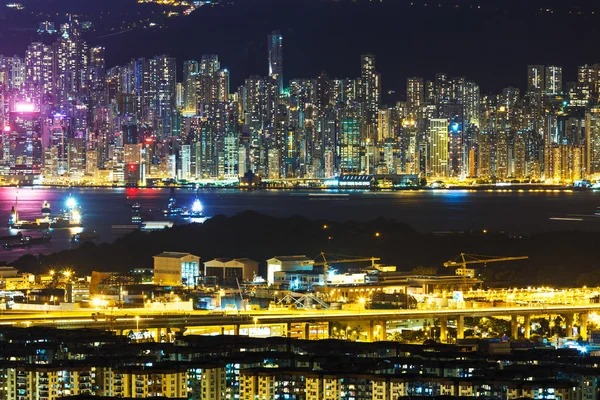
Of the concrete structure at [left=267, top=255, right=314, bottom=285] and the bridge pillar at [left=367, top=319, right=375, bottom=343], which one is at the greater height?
the concrete structure at [left=267, top=255, right=314, bottom=285]

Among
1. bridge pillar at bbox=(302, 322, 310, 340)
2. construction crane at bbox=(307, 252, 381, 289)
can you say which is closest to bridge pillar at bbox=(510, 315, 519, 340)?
bridge pillar at bbox=(302, 322, 310, 340)

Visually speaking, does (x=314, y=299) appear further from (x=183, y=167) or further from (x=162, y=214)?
(x=183, y=167)

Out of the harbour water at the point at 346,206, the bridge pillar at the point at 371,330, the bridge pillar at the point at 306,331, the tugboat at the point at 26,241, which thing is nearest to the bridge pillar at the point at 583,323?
the bridge pillar at the point at 371,330

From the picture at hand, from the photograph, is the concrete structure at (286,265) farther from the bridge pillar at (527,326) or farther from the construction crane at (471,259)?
the bridge pillar at (527,326)

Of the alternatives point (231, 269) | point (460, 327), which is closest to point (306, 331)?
point (460, 327)

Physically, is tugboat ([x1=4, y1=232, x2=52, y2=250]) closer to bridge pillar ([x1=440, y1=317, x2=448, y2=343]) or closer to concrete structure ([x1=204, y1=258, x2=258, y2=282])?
concrete structure ([x1=204, y1=258, x2=258, y2=282])

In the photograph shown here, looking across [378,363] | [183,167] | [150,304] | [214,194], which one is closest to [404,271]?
[150,304]

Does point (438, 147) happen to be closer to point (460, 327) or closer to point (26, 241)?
point (26, 241)
